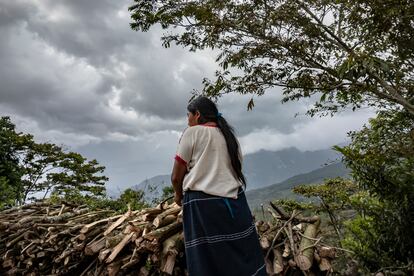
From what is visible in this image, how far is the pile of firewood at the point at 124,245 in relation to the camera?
143 inches

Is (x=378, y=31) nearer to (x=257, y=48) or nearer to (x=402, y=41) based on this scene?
(x=402, y=41)

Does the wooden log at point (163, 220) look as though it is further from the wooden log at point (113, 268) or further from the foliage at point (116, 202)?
the foliage at point (116, 202)

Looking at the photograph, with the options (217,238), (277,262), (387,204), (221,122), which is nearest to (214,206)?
(217,238)

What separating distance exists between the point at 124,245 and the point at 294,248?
192cm

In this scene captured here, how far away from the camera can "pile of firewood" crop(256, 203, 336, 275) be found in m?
3.52

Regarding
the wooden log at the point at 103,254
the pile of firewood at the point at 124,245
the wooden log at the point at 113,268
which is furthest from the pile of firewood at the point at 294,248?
the wooden log at the point at 103,254

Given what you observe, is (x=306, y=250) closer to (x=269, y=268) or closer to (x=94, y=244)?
(x=269, y=268)

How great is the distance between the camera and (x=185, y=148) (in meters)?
2.95

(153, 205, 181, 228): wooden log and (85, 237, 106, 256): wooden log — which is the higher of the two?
(153, 205, 181, 228): wooden log

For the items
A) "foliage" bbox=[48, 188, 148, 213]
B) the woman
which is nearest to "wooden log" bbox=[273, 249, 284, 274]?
the woman

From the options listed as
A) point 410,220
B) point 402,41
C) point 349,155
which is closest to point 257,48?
point 402,41

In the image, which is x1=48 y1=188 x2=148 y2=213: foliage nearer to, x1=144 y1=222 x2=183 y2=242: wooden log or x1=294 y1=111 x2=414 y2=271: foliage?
x1=144 y1=222 x2=183 y2=242: wooden log

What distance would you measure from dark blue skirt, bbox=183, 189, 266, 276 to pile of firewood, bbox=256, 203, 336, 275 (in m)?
0.73

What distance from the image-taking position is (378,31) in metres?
7.13
